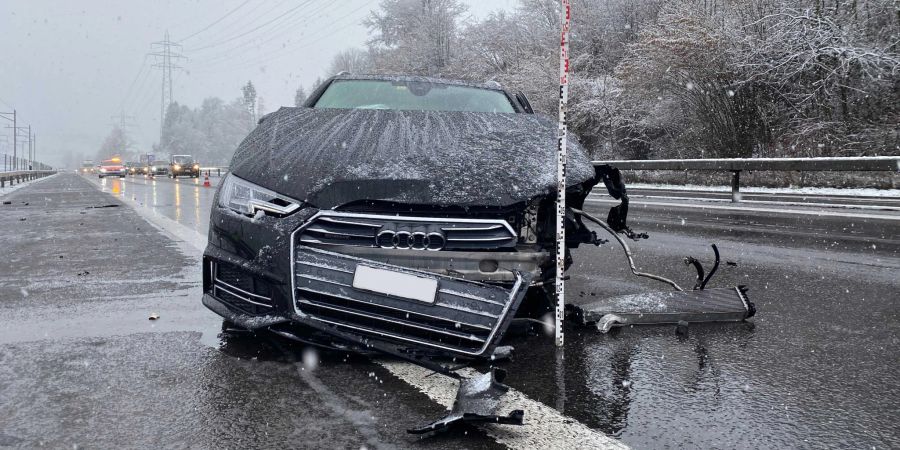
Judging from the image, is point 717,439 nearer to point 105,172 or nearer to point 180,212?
point 180,212

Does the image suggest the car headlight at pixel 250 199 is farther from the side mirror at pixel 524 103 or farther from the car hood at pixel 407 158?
the side mirror at pixel 524 103

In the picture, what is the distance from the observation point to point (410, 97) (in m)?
5.21

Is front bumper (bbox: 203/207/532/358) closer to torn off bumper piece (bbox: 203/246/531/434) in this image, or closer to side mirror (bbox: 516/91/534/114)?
torn off bumper piece (bbox: 203/246/531/434)

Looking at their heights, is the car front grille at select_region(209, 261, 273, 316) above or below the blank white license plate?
below

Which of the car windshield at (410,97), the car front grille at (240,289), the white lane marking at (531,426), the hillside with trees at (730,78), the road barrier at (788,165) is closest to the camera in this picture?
the white lane marking at (531,426)

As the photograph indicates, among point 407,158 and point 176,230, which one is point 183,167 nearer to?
point 176,230

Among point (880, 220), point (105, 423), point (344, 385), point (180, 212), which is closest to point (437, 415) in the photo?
point (344, 385)

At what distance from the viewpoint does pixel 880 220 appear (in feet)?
31.7

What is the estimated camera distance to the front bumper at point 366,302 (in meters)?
2.71

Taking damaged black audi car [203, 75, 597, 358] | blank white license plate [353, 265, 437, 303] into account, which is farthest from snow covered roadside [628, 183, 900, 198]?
blank white license plate [353, 265, 437, 303]

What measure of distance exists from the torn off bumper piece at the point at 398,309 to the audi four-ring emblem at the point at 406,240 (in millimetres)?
159

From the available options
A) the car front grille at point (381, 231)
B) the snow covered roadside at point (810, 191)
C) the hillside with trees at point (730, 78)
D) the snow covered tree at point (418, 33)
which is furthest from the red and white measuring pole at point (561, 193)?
the snow covered tree at point (418, 33)

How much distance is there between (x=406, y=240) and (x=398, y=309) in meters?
0.34

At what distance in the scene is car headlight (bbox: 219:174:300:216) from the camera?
3.08 m
